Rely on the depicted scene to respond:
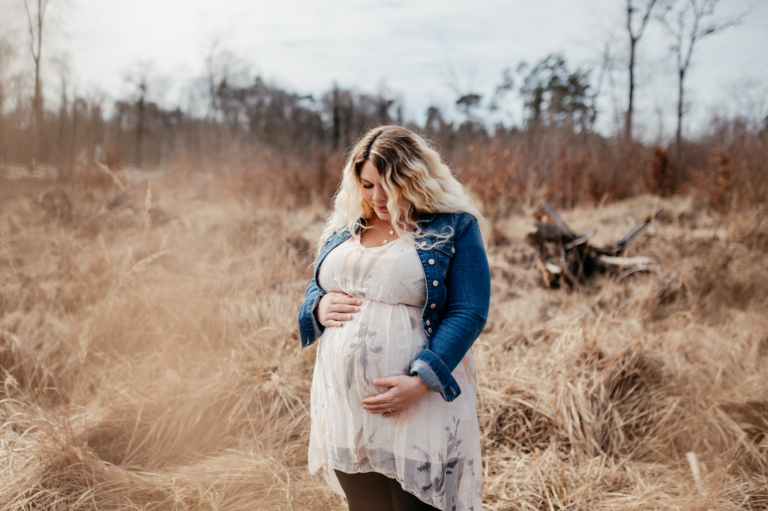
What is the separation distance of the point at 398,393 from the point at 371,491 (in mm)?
453

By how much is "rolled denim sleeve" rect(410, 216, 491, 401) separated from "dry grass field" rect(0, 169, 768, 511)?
141 centimetres

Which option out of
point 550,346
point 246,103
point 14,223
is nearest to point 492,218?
point 550,346

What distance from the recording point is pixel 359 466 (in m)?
1.46

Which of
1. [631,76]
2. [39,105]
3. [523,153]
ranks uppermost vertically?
[631,76]

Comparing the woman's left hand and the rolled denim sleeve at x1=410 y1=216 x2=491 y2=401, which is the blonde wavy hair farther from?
the woman's left hand

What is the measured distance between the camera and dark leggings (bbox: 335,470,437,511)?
1467 mm

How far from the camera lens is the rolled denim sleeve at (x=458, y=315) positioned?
135cm

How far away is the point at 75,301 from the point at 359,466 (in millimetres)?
3955

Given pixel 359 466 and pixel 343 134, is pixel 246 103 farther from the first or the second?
pixel 359 466

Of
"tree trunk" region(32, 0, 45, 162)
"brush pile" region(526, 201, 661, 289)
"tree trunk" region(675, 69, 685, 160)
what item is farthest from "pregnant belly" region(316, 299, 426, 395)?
"tree trunk" region(675, 69, 685, 160)

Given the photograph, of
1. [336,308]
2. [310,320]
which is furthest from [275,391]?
[336,308]

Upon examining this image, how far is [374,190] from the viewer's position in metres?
1.52

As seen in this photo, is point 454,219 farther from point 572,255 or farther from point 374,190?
point 572,255

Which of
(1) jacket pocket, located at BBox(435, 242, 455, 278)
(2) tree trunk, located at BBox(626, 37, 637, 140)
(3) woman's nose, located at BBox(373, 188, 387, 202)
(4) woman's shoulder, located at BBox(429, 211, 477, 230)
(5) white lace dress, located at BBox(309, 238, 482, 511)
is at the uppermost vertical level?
(2) tree trunk, located at BBox(626, 37, 637, 140)
